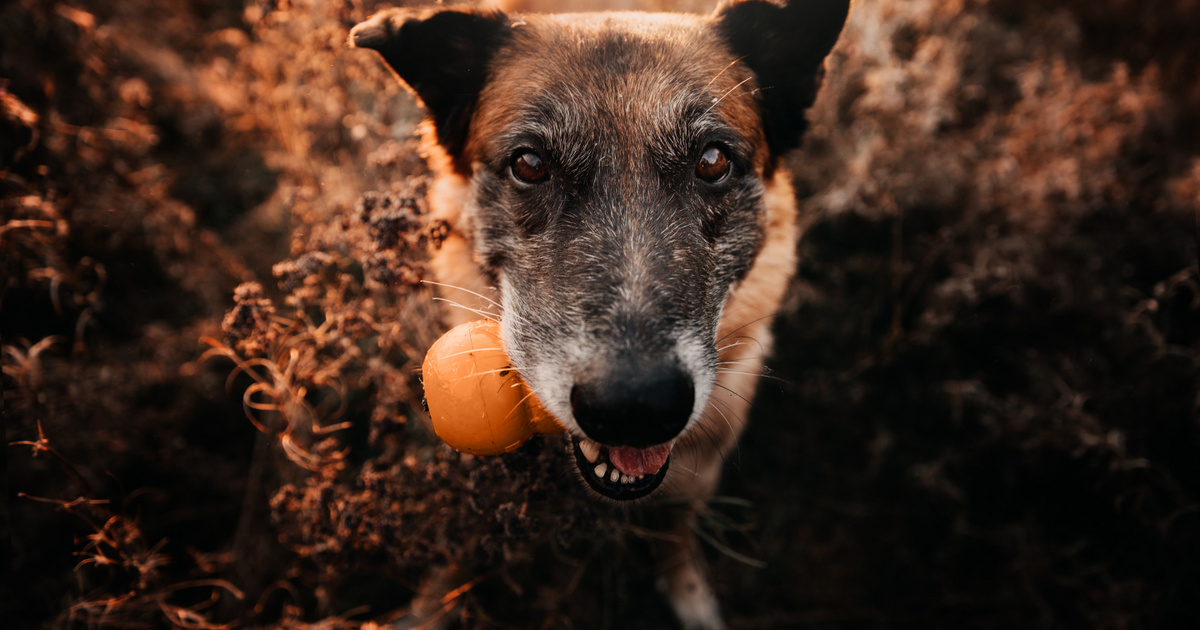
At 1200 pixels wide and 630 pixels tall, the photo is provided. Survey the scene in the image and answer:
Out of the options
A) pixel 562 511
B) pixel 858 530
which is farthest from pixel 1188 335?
pixel 562 511

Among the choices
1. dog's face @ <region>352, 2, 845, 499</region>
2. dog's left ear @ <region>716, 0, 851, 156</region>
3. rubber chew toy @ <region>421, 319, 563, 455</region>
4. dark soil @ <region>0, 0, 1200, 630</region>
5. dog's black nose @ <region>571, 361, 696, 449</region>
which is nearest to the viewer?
dog's black nose @ <region>571, 361, 696, 449</region>

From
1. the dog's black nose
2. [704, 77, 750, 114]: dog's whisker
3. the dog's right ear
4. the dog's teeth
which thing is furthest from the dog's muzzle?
the dog's right ear

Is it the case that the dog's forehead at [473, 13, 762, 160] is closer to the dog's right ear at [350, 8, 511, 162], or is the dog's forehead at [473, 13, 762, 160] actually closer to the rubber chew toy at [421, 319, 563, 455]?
the dog's right ear at [350, 8, 511, 162]

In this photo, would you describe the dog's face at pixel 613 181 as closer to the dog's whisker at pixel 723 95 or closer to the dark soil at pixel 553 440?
the dog's whisker at pixel 723 95

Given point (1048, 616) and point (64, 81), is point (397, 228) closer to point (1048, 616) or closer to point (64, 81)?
point (64, 81)

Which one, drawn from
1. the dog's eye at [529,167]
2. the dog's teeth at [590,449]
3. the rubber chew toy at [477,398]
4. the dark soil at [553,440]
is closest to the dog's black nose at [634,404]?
the dog's teeth at [590,449]

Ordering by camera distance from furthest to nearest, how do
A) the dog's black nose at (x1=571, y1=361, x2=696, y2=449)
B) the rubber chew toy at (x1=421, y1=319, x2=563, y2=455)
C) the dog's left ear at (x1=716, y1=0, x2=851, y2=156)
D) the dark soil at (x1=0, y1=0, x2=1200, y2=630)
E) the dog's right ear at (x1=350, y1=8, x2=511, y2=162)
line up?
the dark soil at (x1=0, y1=0, x2=1200, y2=630), the dog's left ear at (x1=716, y1=0, x2=851, y2=156), the dog's right ear at (x1=350, y1=8, x2=511, y2=162), the rubber chew toy at (x1=421, y1=319, x2=563, y2=455), the dog's black nose at (x1=571, y1=361, x2=696, y2=449)

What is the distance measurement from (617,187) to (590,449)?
105cm

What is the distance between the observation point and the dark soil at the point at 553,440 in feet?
8.51

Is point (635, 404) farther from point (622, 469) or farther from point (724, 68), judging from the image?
point (724, 68)

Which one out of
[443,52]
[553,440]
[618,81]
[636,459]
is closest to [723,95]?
[618,81]

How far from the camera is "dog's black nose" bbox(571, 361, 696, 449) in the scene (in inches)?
65.6

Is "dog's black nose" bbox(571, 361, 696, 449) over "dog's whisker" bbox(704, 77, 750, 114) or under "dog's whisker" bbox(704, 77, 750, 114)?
under

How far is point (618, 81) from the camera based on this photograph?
7.20 ft
